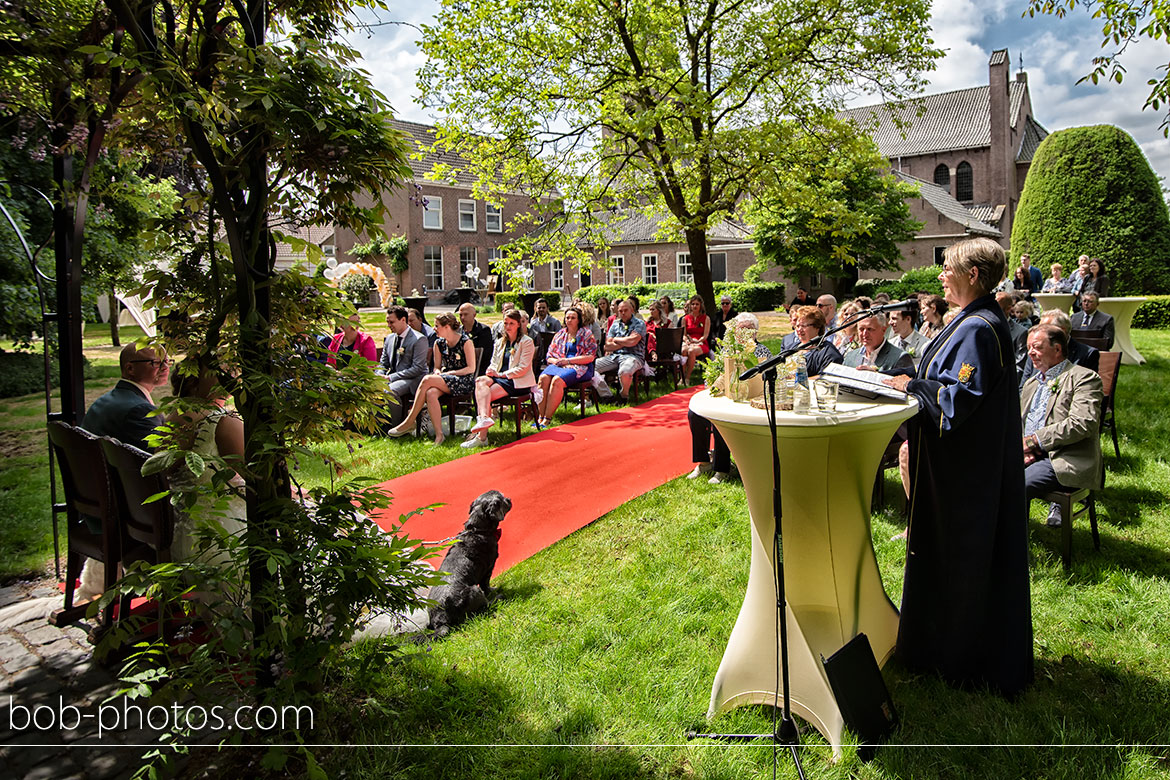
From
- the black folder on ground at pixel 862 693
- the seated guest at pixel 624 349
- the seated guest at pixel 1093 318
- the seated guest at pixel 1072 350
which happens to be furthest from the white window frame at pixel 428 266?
the black folder on ground at pixel 862 693

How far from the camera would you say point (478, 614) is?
4000 mm

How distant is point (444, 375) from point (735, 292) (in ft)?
85.3

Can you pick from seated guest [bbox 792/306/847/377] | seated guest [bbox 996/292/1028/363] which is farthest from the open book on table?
seated guest [bbox 996/292/1028/363]

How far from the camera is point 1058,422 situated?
4617mm

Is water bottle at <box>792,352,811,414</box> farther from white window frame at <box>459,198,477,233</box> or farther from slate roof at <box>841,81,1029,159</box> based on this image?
slate roof at <box>841,81,1029,159</box>

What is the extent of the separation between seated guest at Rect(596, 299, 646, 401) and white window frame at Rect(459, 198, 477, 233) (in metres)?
33.8

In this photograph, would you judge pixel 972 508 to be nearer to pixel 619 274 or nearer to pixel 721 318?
pixel 721 318

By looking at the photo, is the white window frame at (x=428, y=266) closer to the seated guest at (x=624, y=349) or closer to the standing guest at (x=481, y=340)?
the seated guest at (x=624, y=349)

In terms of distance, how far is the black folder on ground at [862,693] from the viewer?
2.65 m

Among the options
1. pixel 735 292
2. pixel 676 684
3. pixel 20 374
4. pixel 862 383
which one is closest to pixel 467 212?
pixel 735 292

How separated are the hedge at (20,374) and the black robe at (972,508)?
14.9 metres

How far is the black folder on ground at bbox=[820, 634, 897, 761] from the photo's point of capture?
8.71ft

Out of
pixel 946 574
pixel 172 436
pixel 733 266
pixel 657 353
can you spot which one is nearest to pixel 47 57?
pixel 172 436

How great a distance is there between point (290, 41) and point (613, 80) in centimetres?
1145
